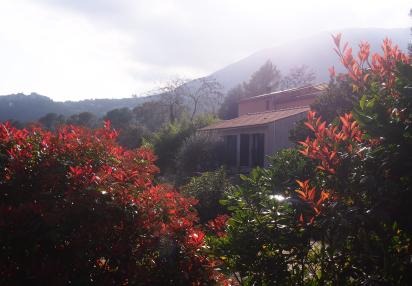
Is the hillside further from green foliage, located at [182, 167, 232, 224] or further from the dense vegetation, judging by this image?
the dense vegetation

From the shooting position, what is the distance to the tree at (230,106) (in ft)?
144

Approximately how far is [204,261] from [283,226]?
25.5 inches

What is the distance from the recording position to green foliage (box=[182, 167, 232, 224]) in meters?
7.82

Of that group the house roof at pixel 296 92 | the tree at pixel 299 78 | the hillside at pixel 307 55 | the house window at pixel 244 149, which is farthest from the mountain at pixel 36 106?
the hillside at pixel 307 55

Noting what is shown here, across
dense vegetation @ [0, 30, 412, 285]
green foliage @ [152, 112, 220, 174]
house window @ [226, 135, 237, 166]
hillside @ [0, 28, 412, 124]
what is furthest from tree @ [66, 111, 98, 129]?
hillside @ [0, 28, 412, 124]

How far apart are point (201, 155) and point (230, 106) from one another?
29.3 m

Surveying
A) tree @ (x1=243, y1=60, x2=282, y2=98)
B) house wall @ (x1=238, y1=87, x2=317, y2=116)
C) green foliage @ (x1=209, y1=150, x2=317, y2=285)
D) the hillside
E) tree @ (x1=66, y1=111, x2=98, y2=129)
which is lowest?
green foliage @ (x1=209, y1=150, x2=317, y2=285)

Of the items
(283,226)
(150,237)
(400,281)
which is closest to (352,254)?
(400,281)

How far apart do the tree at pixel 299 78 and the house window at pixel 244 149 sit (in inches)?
1444

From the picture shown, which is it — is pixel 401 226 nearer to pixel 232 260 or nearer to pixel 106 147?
pixel 232 260

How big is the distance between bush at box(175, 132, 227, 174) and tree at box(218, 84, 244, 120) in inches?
1030

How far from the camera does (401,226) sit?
5.66 ft

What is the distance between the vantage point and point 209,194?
27.3 feet

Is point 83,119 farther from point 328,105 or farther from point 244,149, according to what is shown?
point 328,105
